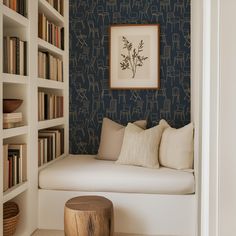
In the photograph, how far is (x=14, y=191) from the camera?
8.70 ft

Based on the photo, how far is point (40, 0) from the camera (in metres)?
3.21

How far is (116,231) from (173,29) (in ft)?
7.52

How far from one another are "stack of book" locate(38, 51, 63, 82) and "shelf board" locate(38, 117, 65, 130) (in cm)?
44

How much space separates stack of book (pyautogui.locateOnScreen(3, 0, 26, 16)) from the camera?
2625 millimetres

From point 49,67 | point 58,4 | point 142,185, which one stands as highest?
point 58,4

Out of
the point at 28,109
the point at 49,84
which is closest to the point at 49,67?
the point at 49,84

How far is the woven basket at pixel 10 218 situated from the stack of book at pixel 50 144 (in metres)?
0.52

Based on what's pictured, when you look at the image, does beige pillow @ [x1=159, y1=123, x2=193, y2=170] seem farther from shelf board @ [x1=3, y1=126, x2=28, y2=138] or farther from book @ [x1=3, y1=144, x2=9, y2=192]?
book @ [x1=3, y1=144, x2=9, y2=192]

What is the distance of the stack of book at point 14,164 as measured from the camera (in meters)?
2.61

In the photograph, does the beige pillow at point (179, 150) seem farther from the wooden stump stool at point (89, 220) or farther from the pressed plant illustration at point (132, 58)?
the pressed plant illustration at point (132, 58)

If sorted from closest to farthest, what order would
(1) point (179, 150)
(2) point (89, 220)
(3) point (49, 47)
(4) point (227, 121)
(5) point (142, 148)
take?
1. (4) point (227, 121)
2. (2) point (89, 220)
3. (1) point (179, 150)
4. (5) point (142, 148)
5. (3) point (49, 47)

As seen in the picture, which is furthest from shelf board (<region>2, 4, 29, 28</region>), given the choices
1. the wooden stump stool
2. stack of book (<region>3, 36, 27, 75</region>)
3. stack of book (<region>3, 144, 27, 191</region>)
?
the wooden stump stool

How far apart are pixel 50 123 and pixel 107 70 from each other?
3.28 ft

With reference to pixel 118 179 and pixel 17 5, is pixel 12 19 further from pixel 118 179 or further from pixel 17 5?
pixel 118 179
